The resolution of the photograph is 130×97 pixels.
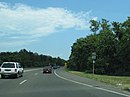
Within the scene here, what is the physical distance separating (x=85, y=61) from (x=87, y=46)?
4.44m

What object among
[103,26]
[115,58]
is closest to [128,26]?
[115,58]

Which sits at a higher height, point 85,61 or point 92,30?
point 92,30

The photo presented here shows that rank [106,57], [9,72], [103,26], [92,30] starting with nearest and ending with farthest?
[9,72]
[106,57]
[103,26]
[92,30]

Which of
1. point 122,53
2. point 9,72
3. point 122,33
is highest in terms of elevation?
point 122,33

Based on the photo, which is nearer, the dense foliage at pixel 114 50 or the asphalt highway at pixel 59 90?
the asphalt highway at pixel 59 90

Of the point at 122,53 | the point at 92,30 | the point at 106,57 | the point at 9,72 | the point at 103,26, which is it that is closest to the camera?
the point at 9,72

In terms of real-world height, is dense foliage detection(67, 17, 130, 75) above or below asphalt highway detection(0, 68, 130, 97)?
above

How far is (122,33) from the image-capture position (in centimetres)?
8344

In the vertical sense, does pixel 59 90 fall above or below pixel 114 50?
below

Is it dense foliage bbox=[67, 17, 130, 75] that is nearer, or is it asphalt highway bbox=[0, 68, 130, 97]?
asphalt highway bbox=[0, 68, 130, 97]

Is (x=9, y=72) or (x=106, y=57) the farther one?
(x=106, y=57)

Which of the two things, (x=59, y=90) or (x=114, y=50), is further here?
(x=114, y=50)

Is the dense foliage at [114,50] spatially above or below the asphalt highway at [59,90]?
above

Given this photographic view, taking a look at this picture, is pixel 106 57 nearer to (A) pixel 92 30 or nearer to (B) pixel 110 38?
(B) pixel 110 38
